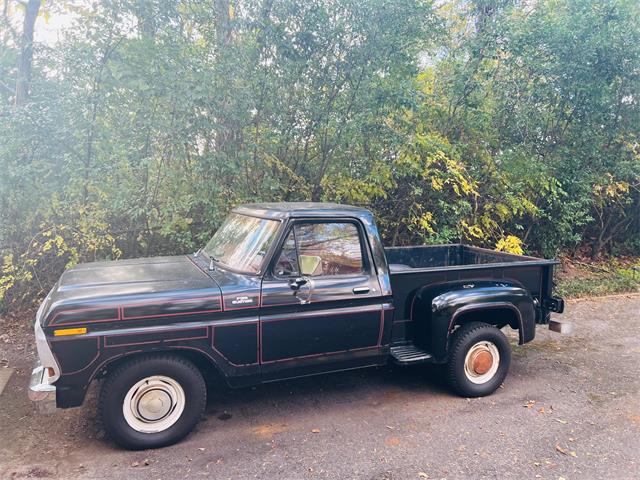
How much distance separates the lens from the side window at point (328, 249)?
4051 millimetres

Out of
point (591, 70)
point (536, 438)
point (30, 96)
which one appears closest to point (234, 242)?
point (536, 438)

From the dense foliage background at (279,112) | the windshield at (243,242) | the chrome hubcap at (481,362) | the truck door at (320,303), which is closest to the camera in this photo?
the truck door at (320,303)

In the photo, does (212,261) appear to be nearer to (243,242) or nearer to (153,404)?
(243,242)

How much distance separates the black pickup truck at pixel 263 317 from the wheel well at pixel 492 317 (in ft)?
0.05

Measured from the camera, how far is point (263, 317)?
382 centimetres

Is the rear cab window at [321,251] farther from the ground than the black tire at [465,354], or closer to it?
farther from the ground

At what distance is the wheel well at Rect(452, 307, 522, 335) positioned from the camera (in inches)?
182

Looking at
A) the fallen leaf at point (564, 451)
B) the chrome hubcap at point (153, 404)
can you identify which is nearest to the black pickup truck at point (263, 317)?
the chrome hubcap at point (153, 404)

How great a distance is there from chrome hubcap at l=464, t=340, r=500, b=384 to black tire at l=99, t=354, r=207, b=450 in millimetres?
2519

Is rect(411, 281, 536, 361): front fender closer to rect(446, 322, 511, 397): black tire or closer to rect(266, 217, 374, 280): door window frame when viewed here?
rect(446, 322, 511, 397): black tire

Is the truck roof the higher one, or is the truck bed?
the truck roof

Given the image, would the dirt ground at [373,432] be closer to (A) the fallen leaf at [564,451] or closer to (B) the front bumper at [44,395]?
(A) the fallen leaf at [564,451]

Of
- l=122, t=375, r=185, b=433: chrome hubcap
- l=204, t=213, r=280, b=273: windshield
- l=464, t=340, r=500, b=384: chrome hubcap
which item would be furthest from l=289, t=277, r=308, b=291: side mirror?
l=464, t=340, r=500, b=384: chrome hubcap

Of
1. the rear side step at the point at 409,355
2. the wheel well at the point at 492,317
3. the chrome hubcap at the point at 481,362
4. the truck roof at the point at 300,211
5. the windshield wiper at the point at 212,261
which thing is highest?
the truck roof at the point at 300,211
